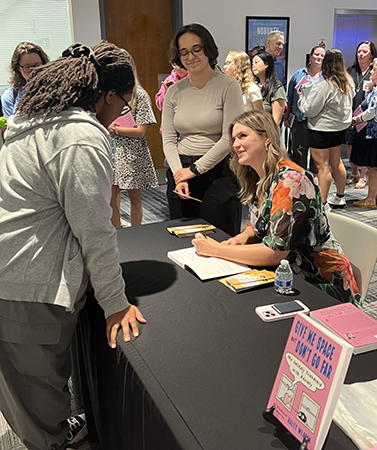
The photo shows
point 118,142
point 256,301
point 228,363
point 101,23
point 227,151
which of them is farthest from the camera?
point 101,23

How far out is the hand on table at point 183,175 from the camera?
7.82 ft

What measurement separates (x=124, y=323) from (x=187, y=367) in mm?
240

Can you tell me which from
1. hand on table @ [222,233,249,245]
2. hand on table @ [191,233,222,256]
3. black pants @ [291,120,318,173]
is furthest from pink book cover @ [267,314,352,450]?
black pants @ [291,120,318,173]

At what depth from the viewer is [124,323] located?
3.95 feet

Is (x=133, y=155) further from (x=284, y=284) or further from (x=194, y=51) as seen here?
(x=284, y=284)

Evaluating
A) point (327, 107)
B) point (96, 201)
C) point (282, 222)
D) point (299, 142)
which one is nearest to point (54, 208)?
point (96, 201)

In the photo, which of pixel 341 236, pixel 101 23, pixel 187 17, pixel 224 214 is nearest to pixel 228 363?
pixel 341 236

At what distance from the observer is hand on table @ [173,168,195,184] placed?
2383 millimetres

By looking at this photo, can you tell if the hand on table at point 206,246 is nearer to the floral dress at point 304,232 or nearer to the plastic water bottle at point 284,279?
the floral dress at point 304,232

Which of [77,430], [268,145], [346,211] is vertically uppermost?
[268,145]

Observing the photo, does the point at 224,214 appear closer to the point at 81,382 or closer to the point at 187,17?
the point at 81,382

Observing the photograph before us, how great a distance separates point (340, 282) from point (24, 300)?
1078mm

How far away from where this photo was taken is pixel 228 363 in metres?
1.05

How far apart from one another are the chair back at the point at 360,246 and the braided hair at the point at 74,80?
1089 mm
